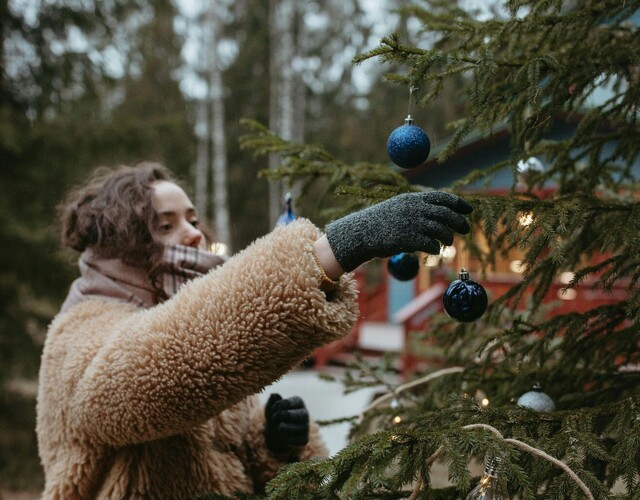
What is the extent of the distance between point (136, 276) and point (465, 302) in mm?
1050

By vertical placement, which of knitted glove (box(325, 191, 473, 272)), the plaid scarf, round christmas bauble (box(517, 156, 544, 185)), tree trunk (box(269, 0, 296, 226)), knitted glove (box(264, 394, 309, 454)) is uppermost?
tree trunk (box(269, 0, 296, 226))

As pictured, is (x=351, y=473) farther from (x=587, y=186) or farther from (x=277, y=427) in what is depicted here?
(x=587, y=186)

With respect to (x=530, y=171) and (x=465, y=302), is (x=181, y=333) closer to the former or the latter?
(x=465, y=302)

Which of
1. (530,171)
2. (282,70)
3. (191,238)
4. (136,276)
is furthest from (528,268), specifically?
(282,70)

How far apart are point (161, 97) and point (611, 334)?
16768 millimetres

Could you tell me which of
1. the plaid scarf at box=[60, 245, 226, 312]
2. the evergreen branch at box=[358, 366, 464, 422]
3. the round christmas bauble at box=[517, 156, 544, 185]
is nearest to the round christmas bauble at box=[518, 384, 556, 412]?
the evergreen branch at box=[358, 366, 464, 422]

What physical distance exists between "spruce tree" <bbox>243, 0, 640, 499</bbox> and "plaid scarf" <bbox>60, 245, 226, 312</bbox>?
0.46 meters

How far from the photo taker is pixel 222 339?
1.26 meters

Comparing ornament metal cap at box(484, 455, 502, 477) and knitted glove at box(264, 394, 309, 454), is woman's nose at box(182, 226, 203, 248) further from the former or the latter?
ornament metal cap at box(484, 455, 502, 477)

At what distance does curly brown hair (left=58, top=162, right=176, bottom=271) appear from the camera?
1802 millimetres

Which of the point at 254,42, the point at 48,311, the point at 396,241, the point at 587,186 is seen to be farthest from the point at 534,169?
the point at 254,42

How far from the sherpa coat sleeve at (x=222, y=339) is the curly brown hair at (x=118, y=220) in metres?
0.44

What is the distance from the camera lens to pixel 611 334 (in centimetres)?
177

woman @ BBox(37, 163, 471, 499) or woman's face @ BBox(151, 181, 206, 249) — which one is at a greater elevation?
woman's face @ BBox(151, 181, 206, 249)
